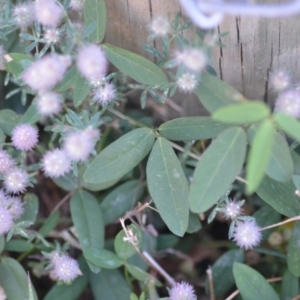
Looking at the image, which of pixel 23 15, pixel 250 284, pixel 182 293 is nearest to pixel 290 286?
pixel 250 284

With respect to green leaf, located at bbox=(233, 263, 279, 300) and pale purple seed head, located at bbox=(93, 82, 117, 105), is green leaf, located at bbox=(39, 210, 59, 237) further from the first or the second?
green leaf, located at bbox=(233, 263, 279, 300)

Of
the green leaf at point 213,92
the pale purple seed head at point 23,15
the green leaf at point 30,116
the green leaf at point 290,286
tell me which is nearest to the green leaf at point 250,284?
the green leaf at point 290,286

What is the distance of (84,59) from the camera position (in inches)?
53.9

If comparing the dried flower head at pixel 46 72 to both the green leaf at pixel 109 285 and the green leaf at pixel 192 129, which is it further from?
the green leaf at pixel 109 285

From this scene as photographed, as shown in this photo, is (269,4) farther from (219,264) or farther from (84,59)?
(219,264)

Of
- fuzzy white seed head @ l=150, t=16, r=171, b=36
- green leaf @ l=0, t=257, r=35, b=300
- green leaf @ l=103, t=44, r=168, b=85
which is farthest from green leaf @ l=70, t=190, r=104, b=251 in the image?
fuzzy white seed head @ l=150, t=16, r=171, b=36

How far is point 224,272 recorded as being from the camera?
2.02m

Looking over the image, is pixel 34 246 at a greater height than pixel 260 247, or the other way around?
pixel 34 246

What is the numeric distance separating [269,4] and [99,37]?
A: 57cm

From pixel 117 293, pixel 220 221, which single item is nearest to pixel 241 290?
pixel 117 293

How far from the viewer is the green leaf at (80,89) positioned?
162cm

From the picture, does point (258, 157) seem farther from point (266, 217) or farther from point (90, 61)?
point (266, 217)

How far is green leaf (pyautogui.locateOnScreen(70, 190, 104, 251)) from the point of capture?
6.09 ft

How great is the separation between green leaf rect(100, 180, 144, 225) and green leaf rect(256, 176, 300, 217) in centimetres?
59
